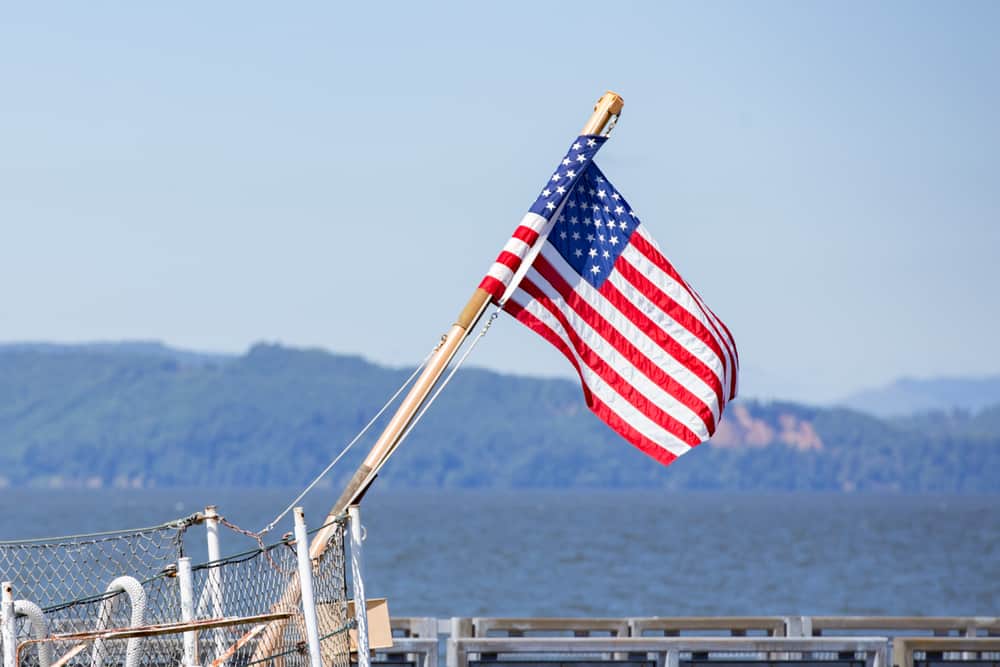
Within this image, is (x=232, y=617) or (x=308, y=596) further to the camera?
(x=232, y=617)

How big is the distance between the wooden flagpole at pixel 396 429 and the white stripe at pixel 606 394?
417mm

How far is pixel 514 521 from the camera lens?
149 meters

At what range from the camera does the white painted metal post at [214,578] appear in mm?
10250

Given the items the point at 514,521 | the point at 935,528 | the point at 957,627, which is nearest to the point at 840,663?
the point at 957,627

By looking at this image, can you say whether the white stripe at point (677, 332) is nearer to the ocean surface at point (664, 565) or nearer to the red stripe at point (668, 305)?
the red stripe at point (668, 305)

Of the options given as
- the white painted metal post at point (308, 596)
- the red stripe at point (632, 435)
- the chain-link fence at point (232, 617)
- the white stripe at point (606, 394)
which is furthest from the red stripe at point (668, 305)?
the white painted metal post at point (308, 596)

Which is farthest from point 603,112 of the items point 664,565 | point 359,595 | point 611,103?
point 664,565

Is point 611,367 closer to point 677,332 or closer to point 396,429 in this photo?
point 677,332

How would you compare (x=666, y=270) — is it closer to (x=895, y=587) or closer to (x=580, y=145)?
(x=580, y=145)

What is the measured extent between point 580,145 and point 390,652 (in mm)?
4780

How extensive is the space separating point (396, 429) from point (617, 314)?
74.6 inches

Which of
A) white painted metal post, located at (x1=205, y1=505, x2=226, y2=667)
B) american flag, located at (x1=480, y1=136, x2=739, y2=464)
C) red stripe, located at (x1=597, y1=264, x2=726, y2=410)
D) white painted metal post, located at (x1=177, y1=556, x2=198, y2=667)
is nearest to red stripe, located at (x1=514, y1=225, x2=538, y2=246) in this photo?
american flag, located at (x1=480, y1=136, x2=739, y2=464)

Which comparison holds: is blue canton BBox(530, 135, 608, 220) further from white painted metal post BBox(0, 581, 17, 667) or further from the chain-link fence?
white painted metal post BBox(0, 581, 17, 667)

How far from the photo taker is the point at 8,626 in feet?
29.3
